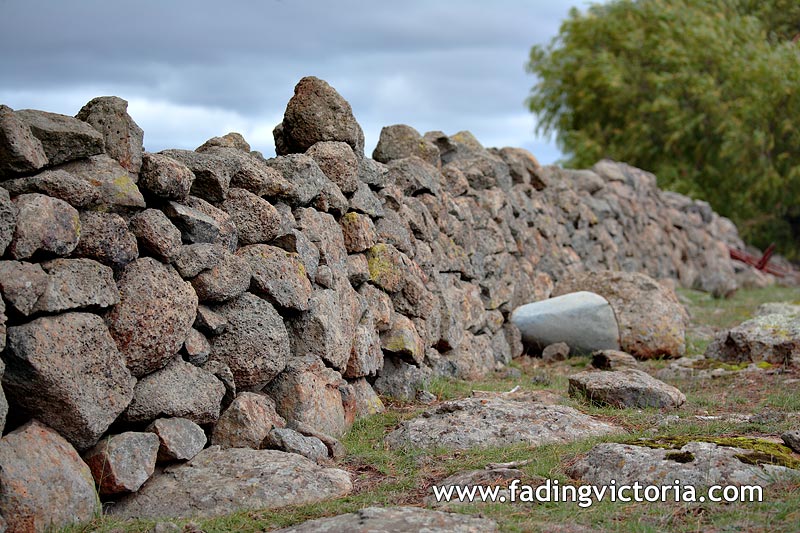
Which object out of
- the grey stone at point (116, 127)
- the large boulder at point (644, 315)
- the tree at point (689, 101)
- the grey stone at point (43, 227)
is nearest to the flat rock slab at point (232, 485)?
the grey stone at point (43, 227)

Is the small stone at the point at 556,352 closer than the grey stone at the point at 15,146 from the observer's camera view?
No

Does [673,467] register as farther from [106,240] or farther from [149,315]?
[106,240]

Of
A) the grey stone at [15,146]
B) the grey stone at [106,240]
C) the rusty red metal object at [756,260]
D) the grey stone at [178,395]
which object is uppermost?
the grey stone at [15,146]

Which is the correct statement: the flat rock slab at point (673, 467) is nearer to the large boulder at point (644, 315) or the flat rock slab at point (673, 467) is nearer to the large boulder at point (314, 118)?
the large boulder at point (314, 118)

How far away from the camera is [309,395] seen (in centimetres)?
568

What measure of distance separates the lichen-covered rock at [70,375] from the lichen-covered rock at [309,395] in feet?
4.11

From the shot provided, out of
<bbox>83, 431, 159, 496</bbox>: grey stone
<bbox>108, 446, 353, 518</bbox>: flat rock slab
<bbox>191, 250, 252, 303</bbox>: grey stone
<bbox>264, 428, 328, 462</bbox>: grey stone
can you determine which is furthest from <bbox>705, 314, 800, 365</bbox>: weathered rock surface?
<bbox>83, 431, 159, 496</bbox>: grey stone

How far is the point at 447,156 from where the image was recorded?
1030 centimetres

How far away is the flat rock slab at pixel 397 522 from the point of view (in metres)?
3.86

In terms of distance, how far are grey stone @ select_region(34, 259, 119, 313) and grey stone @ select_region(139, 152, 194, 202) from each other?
0.58 meters

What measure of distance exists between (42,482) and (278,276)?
201 cm

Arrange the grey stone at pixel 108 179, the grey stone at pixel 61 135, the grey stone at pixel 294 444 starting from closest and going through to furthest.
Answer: the grey stone at pixel 61 135
the grey stone at pixel 108 179
the grey stone at pixel 294 444

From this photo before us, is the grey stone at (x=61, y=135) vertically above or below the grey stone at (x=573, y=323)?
above

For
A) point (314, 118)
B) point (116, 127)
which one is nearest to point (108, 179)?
point (116, 127)
